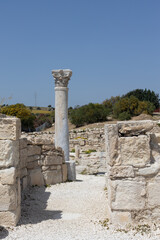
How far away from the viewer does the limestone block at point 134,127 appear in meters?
4.57

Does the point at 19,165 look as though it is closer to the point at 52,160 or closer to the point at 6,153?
→ the point at 6,153

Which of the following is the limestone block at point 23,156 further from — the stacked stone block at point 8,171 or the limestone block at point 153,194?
the limestone block at point 153,194

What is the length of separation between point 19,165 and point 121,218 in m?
2.05

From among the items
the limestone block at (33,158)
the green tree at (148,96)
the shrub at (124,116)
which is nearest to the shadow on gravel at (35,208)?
the limestone block at (33,158)

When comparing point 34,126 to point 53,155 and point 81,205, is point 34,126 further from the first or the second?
point 81,205

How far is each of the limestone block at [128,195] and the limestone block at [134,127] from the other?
0.82 meters

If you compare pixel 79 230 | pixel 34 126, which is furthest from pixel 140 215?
pixel 34 126

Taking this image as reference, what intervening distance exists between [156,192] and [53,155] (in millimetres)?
4577

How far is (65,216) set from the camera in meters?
5.21

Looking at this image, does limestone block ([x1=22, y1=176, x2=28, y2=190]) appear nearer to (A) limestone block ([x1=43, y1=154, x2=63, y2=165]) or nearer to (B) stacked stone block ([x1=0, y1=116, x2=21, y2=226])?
(A) limestone block ([x1=43, y1=154, x2=63, y2=165])

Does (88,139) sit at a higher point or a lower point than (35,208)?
higher

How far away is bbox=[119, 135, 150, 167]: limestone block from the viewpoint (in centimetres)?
446

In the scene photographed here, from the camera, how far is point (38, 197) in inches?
265

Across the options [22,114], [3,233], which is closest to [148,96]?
[22,114]
